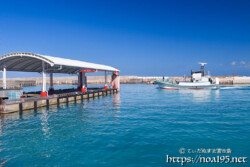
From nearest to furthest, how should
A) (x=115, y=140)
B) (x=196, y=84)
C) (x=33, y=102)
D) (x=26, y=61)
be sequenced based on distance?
(x=115, y=140) < (x=33, y=102) < (x=26, y=61) < (x=196, y=84)

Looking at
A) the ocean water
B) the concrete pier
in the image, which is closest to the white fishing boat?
the concrete pier

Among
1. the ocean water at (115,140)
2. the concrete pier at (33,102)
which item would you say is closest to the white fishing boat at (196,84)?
the concrete pier at (33,102)

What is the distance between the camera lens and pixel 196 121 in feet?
51.9

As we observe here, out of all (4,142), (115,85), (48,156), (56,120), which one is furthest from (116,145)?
(115,85)

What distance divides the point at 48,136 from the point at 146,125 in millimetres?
7448

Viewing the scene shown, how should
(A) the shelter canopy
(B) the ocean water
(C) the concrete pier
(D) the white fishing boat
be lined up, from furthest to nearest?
(D) the white fishing boat, (A) the shelter canopy, (C) the concrete pier, (B) the ocean water

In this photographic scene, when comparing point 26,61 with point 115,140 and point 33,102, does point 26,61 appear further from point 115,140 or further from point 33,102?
point 115,140

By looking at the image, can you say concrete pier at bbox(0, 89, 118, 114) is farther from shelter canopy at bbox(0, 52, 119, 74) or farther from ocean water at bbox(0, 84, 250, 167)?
shelter canopy at bbox(0, 52, 119, 74)

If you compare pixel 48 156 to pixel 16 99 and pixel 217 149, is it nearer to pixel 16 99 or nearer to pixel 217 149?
pixel 217 149

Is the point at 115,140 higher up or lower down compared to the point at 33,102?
lower down

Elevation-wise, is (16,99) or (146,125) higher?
(16,99)

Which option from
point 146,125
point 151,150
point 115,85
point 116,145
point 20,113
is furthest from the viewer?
point 115,85

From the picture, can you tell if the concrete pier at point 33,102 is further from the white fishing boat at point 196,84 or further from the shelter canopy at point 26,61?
the white fishing boat at point 196,84

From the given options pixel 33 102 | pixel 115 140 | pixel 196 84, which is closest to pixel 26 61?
pixel 33 102
